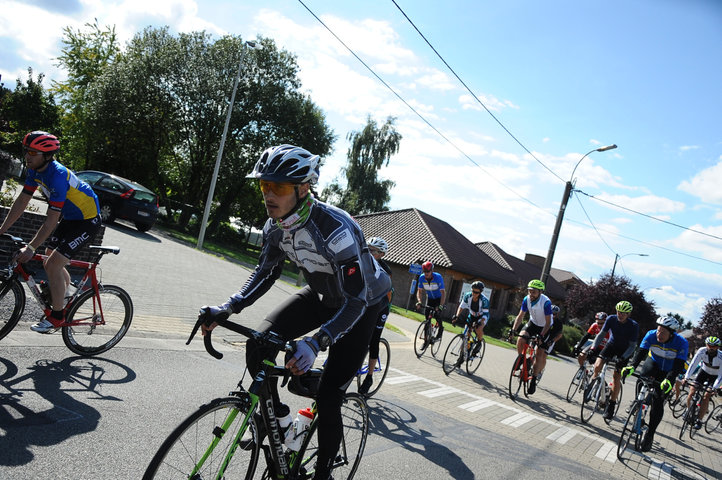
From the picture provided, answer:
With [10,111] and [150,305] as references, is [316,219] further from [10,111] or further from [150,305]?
[10,111]

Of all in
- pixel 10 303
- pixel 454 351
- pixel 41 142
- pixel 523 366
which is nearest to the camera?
pixel 41 142

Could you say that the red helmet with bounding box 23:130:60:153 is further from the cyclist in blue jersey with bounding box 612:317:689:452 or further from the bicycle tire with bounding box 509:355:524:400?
the cyclist in blue jersey with bounding box 612:317:689:452

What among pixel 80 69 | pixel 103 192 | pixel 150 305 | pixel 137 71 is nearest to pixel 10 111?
pixel 80 69

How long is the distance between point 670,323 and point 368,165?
40.7m

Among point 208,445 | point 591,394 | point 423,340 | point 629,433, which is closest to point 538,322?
point 591,394

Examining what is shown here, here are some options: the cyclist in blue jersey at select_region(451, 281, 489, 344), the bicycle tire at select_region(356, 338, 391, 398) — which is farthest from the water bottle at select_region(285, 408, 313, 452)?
the cyclist in blue jersey at select_region(451, 281, 489, 344)

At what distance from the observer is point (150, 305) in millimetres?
8594

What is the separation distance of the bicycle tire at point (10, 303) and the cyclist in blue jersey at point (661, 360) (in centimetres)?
825

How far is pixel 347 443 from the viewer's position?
11.5 feet

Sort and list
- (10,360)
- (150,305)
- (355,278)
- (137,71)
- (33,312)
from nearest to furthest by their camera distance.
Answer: (355,278), (10,360), (33,312), (150,305), (137,71)

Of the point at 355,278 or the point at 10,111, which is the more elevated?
the point at 10,111

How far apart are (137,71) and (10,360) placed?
102ft

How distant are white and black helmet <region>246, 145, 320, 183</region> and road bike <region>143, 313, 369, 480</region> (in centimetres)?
83

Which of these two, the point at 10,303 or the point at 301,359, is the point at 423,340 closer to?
the point at 10,303
